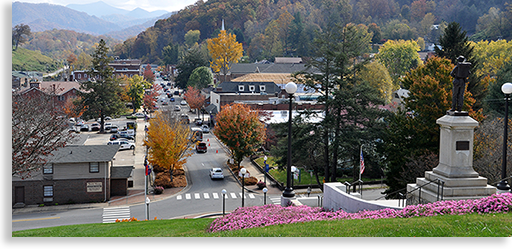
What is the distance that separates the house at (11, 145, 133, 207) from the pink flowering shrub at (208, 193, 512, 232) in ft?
76.3

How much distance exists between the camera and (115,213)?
32.4 meters

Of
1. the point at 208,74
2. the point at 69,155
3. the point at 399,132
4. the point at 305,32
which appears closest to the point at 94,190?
the point at 69,155

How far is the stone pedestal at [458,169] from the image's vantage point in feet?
49.5

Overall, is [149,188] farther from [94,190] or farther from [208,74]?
[208,74]

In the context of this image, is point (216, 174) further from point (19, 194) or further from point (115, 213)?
point (19, 194)

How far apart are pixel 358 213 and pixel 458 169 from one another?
13.9 feet

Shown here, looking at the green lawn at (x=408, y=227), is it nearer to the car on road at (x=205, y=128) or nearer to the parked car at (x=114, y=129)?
the car on road at (x=205, y=128)

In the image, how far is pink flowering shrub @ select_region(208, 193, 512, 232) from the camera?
12.8 metres

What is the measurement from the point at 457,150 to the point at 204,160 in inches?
1480

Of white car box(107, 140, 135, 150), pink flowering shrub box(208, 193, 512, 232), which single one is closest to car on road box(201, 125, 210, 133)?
white car box(107, 140, 135, 150)

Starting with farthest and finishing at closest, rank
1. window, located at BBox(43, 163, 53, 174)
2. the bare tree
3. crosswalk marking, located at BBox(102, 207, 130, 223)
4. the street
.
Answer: window, located at BBox(43, 163, 53, 174) → crosswalk marking, located at BBox(102, 207, 130, 223) → the street → the bare tree

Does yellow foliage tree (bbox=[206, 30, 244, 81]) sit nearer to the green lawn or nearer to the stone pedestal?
the stone pedestal

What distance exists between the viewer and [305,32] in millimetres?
152750

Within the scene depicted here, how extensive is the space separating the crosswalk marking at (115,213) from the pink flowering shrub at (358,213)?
1757 cm
